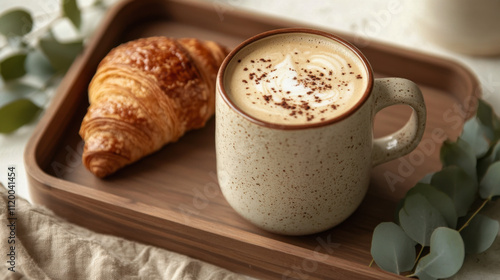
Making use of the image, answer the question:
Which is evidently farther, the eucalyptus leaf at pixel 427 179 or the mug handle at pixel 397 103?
the eucalyptus leaf at pixel 427 179

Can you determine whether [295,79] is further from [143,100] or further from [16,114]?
[16,114]

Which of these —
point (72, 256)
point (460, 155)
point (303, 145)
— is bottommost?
point (72, 256)

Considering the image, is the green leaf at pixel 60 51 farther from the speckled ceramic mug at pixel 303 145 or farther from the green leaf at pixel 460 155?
the green leaf at pixel 460 155

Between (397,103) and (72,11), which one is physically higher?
(397,103)

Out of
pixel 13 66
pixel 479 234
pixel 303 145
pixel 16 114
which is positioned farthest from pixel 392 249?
pixel 13 66

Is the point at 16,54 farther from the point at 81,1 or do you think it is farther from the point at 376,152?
the point at 376,152

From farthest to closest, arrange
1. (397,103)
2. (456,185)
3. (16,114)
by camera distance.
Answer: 1. (16,114)
2. (456,185)
3. (397,103)

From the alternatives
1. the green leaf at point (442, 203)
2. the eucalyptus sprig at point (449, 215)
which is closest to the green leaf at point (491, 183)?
the eucalyptus sprig at point (449, 215)
